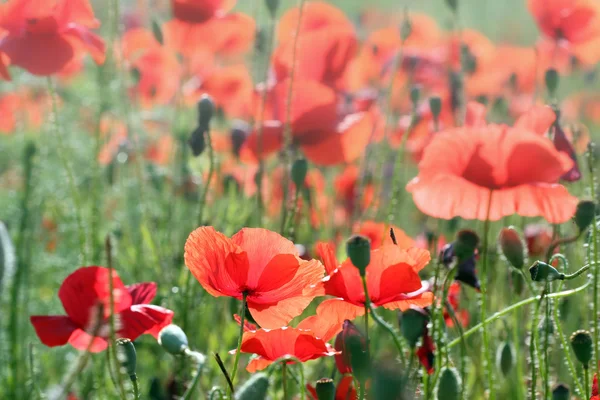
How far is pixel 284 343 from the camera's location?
0.80 m

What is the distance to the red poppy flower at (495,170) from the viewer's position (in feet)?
3.13

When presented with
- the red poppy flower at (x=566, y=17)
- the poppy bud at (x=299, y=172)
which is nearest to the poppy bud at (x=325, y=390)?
the poppy bud at (x=299, y=172)

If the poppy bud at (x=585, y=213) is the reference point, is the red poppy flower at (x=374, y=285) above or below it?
below

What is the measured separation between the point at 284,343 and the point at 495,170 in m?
0.34

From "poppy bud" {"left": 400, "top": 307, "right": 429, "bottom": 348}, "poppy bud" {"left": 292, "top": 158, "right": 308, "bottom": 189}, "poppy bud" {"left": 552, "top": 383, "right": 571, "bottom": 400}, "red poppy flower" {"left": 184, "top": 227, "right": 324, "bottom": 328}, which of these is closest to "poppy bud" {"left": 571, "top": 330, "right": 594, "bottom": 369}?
"poppy bud" {"left": 552, "top": 383, "right": 571, "bottom": 400}

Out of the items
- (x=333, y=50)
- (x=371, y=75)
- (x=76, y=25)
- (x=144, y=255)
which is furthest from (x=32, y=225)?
(x=371, y=75)

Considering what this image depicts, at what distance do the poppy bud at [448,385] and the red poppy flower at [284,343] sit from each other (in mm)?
118

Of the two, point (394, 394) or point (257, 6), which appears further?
point (257, 6)

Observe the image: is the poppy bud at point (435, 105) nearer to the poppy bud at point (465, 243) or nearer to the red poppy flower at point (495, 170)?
the red poppy flower at point (495, 170)

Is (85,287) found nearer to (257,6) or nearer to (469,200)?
(469,200)

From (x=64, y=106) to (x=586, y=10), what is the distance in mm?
1757

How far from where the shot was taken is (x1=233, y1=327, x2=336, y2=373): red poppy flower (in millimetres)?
775

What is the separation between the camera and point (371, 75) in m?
2.92

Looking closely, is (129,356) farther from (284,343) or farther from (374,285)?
(374,285)
